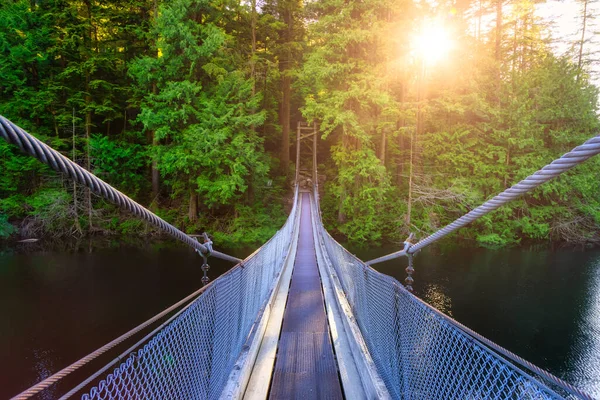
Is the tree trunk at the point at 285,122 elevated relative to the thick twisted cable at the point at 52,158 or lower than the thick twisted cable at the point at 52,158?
elevated

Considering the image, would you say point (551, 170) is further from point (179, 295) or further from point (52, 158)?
point (179, 295)

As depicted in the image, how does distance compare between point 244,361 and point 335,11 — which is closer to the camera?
point 244,361

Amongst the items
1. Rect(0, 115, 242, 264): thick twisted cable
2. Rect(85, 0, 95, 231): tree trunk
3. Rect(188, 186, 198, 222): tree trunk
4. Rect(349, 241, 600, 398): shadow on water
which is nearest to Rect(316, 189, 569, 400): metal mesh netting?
Rect(0, 115, 242, 264): thick twisted cable

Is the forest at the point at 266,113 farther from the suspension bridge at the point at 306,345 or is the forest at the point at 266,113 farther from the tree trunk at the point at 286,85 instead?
the suspension bridge at the point at 306,345

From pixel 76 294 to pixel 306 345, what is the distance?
21.7ft

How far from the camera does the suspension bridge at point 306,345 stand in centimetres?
100

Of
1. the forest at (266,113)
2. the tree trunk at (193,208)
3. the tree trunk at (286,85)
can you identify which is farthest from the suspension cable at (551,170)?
the tree trunk at (286,85)

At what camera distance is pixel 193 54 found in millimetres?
9773

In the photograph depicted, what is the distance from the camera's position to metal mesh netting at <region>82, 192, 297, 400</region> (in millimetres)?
1268

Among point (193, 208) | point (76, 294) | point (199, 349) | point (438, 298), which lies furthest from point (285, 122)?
point (199, 349)

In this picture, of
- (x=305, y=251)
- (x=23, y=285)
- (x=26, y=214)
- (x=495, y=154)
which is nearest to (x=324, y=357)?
(x=305, y=251)

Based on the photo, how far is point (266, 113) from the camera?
11648mm

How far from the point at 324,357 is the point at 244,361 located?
2.25 feet

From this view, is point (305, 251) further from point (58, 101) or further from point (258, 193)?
point (58, 101)
